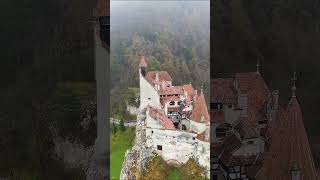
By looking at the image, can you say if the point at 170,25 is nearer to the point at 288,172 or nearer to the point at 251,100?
the point at 251,100

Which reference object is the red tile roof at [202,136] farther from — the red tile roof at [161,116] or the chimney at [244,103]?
the chimney at [244,103]

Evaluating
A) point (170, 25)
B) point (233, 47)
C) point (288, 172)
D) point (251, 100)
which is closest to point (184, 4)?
point (170, 25)

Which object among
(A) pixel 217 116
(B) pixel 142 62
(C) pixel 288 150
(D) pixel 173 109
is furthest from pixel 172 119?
(C) pixel 288 150

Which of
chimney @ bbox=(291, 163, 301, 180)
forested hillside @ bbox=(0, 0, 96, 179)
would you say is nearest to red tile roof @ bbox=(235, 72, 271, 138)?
chimney @ bbox=(291, 163, 301, 180)

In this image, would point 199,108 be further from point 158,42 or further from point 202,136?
point 158,42

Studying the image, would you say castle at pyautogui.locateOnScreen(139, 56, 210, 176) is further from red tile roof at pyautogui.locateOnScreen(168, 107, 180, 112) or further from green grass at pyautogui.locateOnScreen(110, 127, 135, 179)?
green grass at pyautogui.locateOnScreen(110, 127, 135, 179)

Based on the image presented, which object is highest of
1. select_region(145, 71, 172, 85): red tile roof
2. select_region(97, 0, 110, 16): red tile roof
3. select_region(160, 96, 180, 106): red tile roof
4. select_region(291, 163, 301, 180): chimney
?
select_region(97, 0, 110, 16): red tile roof
